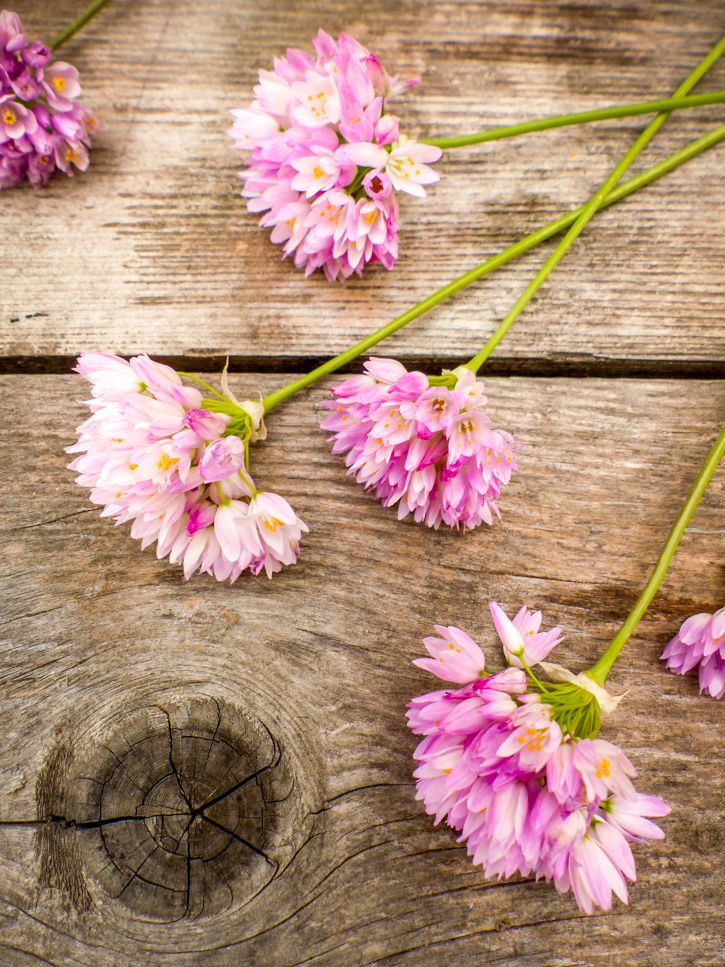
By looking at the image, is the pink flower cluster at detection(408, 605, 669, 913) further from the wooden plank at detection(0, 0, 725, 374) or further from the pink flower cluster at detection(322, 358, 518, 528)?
the wooden plank at detection(0, 0, 725, 374)

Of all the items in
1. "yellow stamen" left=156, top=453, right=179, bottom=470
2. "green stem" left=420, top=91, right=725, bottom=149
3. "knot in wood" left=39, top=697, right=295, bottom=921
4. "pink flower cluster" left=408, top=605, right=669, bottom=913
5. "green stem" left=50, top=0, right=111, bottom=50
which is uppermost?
"green stem" left=420, top=91, right=725, bottom=149

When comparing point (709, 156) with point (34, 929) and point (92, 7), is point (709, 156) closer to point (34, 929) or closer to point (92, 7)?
point (92, 7)

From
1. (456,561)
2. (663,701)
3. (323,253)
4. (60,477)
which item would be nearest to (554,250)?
(323,253)

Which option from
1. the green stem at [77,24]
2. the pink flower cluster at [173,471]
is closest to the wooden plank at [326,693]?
the pink flower cluster at [173,471]

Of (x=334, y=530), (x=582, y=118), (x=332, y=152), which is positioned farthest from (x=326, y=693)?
(x=582, y=118)

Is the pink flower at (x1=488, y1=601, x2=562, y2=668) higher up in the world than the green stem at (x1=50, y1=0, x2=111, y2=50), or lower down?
lower down

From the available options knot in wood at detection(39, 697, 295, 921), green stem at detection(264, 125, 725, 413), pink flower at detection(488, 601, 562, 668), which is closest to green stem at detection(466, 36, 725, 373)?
A: green stem at detection(264, 125, 725, 413)
